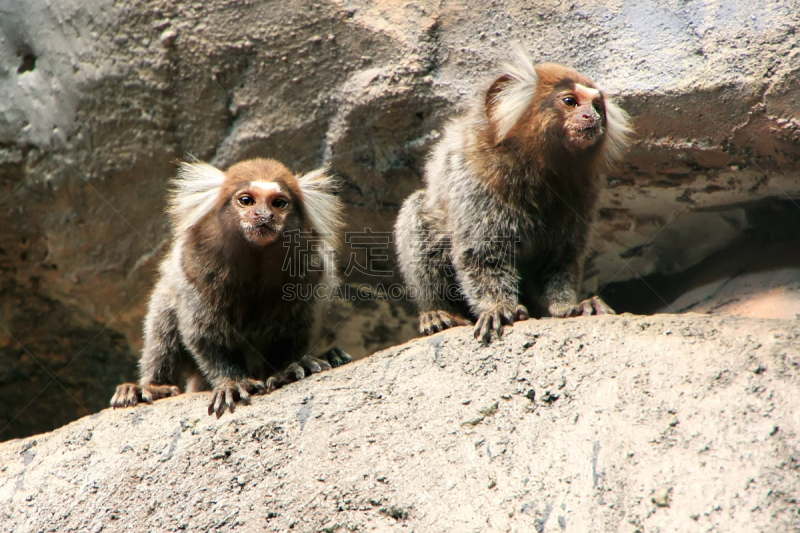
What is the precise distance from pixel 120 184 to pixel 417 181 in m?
2.36

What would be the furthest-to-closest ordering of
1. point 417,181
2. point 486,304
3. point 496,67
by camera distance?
1. point 417,181
2. point 496,67
3. point 486,304

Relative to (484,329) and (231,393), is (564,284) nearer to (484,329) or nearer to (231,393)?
(484,329)

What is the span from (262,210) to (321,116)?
4.89ft

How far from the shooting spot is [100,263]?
642cm

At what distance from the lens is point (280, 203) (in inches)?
186

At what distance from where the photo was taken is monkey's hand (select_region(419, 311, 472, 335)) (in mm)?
4891

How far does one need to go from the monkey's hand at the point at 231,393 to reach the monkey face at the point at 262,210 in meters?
0.82

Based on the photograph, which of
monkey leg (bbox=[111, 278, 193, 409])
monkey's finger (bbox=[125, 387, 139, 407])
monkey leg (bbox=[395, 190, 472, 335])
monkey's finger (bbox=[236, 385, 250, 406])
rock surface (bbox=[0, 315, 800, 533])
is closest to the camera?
rock surface (bbox=[0, 315, 800, 533])

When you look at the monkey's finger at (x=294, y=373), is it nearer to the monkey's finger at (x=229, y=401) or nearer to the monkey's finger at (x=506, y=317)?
the monkey's finger at (x=229, y=401)

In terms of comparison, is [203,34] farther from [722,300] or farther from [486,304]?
[722,300]

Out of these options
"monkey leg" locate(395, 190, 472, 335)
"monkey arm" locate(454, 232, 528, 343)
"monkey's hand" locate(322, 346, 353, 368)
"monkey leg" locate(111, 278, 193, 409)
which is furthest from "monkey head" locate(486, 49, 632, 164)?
"monkey leg" locate(111, 278, 193, 409)

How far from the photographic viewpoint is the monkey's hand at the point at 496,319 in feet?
13.5

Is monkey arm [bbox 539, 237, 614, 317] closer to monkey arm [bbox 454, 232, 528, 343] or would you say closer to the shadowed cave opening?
monkey arm [bbox 454, 232, 528, 343]

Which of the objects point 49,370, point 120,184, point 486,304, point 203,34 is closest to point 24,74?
point 120,184
